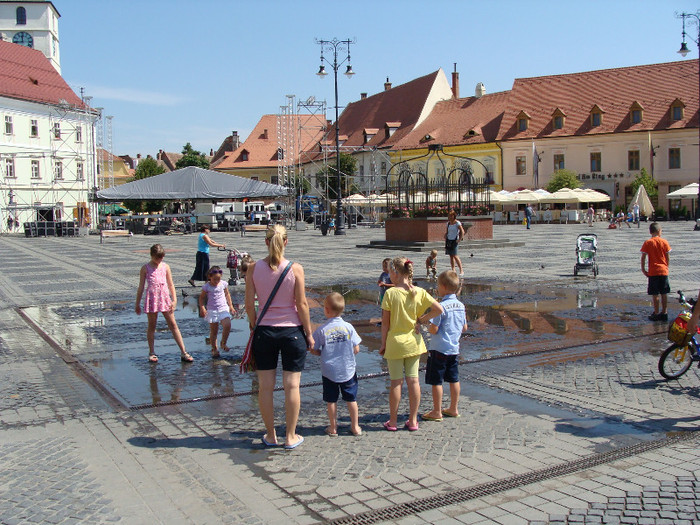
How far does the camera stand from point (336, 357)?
5883 millimetres

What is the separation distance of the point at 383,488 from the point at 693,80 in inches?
2403

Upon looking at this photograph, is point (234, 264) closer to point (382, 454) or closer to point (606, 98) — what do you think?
point (382, 454)

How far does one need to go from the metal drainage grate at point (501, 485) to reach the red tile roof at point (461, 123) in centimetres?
6161

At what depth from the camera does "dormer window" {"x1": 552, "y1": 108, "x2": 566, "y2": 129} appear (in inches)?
2454

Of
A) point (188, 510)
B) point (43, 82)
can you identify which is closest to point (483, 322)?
point (188, 510)

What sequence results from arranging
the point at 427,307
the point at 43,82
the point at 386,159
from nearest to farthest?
the point at 427,307 → the point at 43,82 → the point at 386,159

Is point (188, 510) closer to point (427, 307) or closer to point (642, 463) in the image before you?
point (427, 307)

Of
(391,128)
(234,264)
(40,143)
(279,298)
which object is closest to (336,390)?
(279,298)

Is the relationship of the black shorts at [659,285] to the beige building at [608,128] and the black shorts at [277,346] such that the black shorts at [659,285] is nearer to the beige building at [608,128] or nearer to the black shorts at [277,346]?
the black shorts at [277,346]

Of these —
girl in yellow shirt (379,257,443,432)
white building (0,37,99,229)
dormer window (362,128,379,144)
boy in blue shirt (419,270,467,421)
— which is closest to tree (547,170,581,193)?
dormer window (362,128,379,144)

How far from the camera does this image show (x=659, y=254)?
1101 centimetres

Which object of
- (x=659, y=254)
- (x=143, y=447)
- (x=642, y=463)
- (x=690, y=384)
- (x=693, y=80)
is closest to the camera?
(x=642, y=463)

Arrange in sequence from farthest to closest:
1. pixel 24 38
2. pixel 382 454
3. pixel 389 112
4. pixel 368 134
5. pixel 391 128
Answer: pixel 389 112
pixel 368 134
pixel 24 38
pixel 391 128
pixel 382 454

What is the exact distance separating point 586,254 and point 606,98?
161 ft
